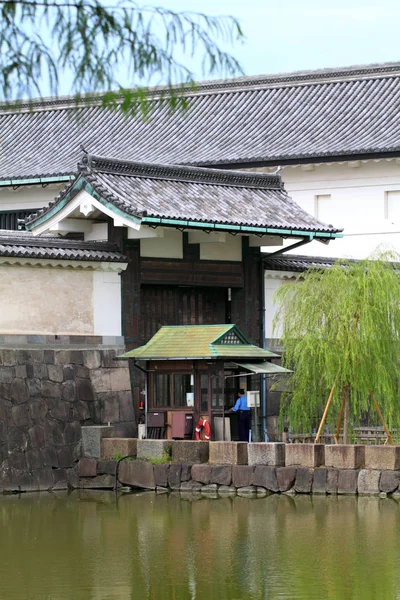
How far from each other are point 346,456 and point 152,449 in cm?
373

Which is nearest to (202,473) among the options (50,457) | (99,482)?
(99,482)

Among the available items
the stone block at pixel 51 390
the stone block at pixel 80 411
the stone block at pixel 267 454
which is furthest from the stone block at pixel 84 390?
the stone block at pixel 267 454

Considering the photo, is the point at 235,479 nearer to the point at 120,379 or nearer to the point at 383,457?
the point at 383,457

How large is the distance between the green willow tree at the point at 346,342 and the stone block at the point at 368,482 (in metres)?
2.20

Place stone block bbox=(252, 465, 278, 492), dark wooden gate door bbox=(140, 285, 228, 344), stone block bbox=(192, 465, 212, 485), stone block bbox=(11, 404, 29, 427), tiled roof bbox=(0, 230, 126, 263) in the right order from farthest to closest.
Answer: dark wooden gate door bbox=(140, 285, 228, 344) → tiled roof bbox=(0, 230, 126, 263) → stone block bbox=(11, 404, 29, 427) → stone block bbox=(192, 465, 212, 485) → stone block bbox=(252, 465, 278, 492)

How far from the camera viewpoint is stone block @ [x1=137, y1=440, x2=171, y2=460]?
75.3 feet

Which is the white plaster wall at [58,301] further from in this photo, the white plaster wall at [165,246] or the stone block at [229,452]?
the stone block at [229,452]

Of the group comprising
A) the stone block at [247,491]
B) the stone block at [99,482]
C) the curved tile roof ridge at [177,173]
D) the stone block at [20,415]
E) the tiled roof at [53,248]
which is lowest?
the stone block at [247,491]

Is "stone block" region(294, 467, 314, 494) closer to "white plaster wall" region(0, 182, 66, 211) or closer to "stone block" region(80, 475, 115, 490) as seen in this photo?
"stone block" region(80, 475, 115, 490)

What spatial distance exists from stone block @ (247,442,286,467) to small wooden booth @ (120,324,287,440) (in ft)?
6.30

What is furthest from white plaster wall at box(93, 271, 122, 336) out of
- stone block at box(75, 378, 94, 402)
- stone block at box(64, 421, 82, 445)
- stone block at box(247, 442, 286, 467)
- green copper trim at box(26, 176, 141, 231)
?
stone block at box(247, 442, 286, 467)

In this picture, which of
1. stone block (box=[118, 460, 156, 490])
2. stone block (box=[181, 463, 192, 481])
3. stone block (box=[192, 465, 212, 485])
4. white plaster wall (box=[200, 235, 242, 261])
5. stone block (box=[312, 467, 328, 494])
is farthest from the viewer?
white plaster wall (box=[200, 235, 242, 261])

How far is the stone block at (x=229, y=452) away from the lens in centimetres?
2234

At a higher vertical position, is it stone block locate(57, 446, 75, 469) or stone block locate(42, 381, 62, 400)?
stone block locate(42, 381, 62, 400)
